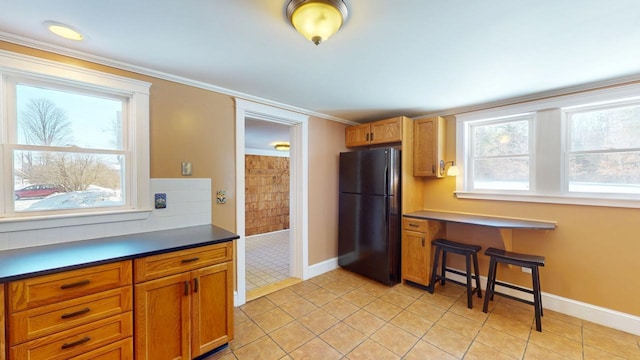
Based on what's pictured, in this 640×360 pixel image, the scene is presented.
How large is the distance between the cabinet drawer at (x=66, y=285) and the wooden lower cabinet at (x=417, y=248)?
271cm

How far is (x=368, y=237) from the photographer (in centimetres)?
317

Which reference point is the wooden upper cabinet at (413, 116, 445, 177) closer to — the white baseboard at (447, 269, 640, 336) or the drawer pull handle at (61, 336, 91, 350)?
the white baseboard at (447, 269, 640, 336)

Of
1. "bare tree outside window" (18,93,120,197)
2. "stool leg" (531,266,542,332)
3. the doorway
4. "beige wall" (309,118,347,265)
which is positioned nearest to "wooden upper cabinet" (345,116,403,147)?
"beige wall" (309,118,347,265)

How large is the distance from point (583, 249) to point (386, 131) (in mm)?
2262

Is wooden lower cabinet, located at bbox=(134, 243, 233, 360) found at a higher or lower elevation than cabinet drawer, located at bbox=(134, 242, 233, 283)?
lower

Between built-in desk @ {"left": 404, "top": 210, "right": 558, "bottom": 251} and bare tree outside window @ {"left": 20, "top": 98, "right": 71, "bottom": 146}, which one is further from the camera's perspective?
built-in desk @ {"left": 404, "top": 210, "right": 558, "bottom": 251}

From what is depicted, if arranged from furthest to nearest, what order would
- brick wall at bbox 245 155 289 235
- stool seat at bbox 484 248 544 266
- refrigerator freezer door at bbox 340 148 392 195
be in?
brick wall at bbox 245 155 289 235, refrigerator freezer door at bbox 340 148 392 195, stool seat at bbox 484 248 544 266

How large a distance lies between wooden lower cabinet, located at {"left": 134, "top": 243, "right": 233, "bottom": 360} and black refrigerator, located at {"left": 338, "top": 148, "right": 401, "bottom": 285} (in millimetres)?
1827

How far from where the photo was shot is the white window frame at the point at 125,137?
1.59 metres

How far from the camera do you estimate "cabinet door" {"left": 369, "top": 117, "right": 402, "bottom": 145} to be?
121 inches

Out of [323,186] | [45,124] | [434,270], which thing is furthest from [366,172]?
[45,124]

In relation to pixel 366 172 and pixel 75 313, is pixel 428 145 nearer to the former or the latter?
pixel 366 172

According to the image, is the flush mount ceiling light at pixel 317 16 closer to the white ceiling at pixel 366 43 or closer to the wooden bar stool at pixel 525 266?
the white ceiling at pixel 366 43

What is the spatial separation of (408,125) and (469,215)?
132 cm
